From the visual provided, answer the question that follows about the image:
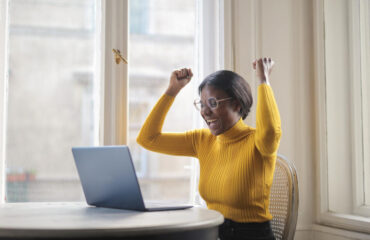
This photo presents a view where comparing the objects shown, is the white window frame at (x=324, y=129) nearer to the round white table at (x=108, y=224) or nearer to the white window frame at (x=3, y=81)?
the round white table at (x=108, y=224)

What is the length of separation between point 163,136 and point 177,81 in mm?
259

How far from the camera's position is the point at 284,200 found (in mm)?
1703

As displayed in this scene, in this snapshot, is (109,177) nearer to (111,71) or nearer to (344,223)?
(111,71)

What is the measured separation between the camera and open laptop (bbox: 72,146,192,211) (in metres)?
1.31

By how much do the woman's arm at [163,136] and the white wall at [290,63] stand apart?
492 mm

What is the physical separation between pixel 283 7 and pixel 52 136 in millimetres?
1426

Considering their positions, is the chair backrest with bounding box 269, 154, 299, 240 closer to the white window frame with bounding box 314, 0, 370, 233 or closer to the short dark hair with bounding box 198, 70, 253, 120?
the short dark hair with bounding box 198, 70, 253, 120

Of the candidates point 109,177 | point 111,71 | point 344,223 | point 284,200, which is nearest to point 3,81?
point 111,71

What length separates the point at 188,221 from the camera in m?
1.17

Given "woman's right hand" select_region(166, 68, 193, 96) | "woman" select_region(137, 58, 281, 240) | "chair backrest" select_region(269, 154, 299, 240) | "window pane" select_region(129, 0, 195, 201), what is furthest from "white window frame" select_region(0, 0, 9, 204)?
"chair backrest" select_region(269, 154, 299, 240)

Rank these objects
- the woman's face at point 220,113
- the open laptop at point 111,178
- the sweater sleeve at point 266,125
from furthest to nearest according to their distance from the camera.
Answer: the woman's face at point 220,113, the sweater sleeve at point 266,125, the open laptop at point 111,178

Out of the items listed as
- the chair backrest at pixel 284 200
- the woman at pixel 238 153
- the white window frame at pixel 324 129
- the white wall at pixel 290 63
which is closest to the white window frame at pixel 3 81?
the woman at pixel 238 153

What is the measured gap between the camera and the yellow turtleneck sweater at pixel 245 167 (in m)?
1.59

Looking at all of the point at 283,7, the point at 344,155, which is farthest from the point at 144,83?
the point at 344,155
